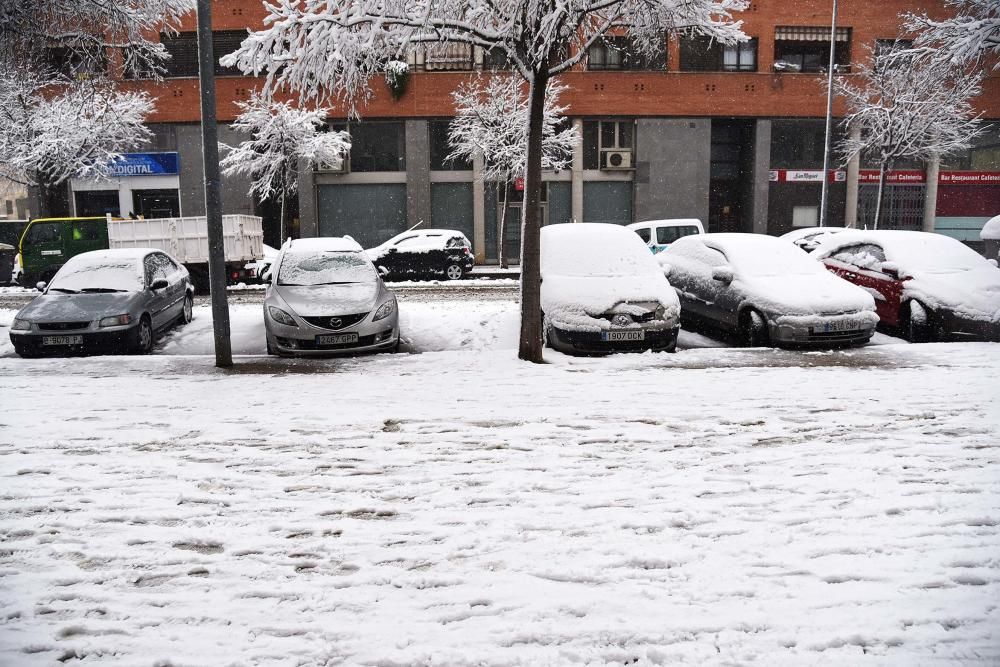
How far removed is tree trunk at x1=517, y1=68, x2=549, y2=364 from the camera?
28.8 feet

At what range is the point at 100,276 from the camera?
11297 millimetres

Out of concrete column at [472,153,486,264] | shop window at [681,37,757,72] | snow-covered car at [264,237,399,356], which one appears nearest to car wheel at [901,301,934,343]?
snow-covered car at [264,237,399,356]

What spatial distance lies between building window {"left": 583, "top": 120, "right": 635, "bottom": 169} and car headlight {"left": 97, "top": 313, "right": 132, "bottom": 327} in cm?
2376

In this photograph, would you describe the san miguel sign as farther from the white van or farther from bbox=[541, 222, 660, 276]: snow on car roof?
bbox=[541, 222, 660, 276]: snow on car roof

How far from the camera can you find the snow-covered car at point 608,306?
369 inches

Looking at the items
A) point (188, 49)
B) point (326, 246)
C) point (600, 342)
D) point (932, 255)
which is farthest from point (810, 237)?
point (188, 49)

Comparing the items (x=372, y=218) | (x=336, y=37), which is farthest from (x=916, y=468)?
(x=372, y=218)

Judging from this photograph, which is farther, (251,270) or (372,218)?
(372,218)

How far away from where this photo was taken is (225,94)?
98.7ft

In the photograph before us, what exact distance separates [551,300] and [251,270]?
1486 cm

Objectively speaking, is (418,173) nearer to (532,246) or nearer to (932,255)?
(932,255)

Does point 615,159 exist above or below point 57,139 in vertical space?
below

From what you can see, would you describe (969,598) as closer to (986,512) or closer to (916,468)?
(986,512)

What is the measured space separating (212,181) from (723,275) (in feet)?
23.1
